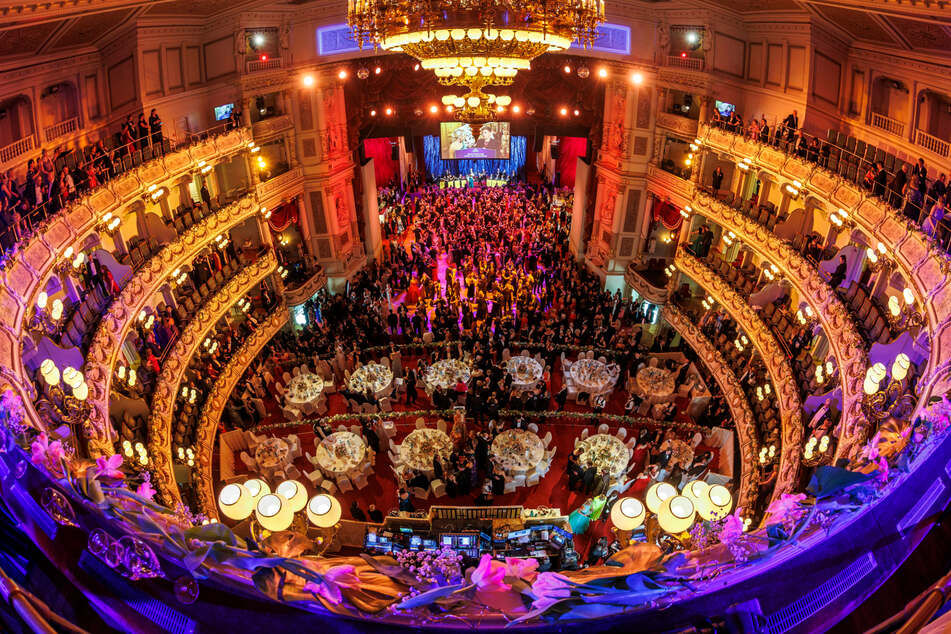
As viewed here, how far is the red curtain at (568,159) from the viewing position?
3093 centimetres

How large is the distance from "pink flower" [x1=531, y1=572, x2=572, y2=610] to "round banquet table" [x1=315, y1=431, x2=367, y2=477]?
10734 millimetres

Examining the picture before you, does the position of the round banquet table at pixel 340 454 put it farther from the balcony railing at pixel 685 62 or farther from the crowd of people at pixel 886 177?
the balcony railing at pixel 685 62

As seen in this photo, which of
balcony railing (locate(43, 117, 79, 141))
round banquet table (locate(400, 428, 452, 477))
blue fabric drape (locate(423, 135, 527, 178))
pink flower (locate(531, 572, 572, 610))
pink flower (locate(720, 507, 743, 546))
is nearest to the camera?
pink flower (locate(531, 572, 572, 610))

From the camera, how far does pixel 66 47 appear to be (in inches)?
485

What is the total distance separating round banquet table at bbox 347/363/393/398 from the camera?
1563 cm

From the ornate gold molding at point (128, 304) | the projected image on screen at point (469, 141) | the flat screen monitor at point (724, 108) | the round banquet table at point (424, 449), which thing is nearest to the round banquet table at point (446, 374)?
the round banquet table at point (424, 449)

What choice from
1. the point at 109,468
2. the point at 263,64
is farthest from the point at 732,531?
the point at 263,64

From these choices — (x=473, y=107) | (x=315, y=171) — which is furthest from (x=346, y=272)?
(x=473, y=107)

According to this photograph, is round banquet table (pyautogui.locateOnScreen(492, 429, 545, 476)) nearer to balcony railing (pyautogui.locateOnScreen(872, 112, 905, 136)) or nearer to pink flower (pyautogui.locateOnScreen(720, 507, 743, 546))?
pink flower (pyautogui.locateOnScreen(720, 507, 743, 546))

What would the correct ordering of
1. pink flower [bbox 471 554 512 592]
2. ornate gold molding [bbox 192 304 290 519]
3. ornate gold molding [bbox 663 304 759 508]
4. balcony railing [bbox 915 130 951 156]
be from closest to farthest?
1. pink flower [bbox 471 554 512 592]
2. ornate gold molding [bbox 663 304 759 508]
3. balcony railing [bbox 915 130 951 156]
4. ornate gold molding [bbox 192 304 290 519]

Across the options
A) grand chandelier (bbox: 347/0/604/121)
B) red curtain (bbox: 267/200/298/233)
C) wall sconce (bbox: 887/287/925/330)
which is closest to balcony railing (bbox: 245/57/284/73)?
red curtain (bbox: 267/200/298/233)

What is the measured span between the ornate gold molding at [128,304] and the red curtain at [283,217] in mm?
1738

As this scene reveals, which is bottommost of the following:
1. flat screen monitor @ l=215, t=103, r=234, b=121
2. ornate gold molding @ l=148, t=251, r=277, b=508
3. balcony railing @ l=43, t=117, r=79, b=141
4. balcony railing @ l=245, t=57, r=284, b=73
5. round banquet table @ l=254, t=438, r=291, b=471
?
round banquet table @ l=254, t=438, r=291, b=471

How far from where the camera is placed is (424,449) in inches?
520
